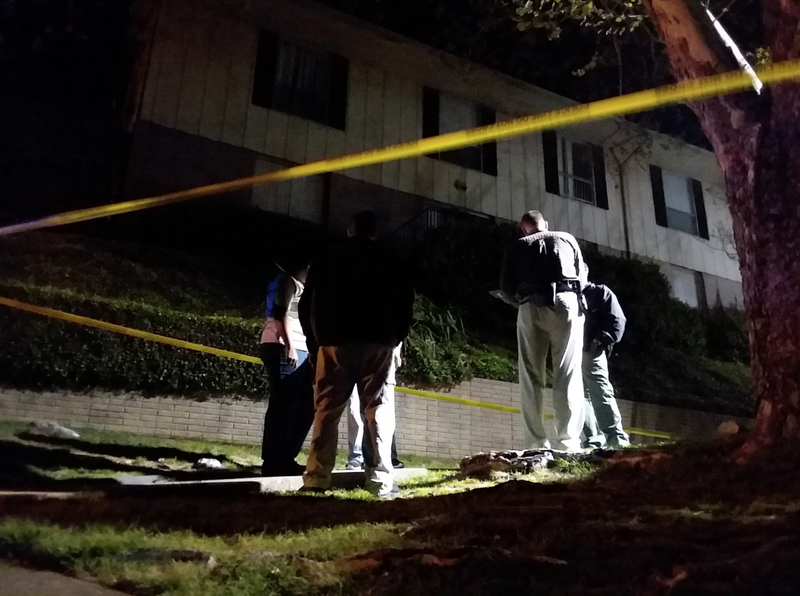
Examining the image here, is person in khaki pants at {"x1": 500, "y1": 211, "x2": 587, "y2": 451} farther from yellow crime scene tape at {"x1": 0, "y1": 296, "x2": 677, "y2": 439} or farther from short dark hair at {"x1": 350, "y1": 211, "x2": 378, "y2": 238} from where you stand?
yellow crime scene tape at {"x1": 0, "y1": 296, "x2": 677, "y2": 439}

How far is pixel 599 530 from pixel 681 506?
1.55 feet

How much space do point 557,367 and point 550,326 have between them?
0.90ft

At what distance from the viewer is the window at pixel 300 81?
35.2ft

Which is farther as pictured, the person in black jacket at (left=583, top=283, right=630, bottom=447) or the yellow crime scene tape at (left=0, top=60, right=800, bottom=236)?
the person in black jacket at (left=583, top=283, right=630, bottom=447)

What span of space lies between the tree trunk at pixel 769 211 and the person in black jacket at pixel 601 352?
131 centimetres

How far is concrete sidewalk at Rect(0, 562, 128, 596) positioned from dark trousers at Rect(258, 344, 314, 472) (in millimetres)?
2039

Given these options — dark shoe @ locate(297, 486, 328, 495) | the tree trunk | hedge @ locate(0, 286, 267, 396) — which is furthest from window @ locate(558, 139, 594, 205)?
dark shoe @ locate(297, 486, 328, 495)

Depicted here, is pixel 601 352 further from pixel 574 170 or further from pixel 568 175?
pixel 574 170

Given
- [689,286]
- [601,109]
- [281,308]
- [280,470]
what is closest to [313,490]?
[280,470]

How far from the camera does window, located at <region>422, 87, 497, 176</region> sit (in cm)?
1201

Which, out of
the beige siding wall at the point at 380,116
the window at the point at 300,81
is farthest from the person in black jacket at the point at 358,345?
the window at the point at 300,81

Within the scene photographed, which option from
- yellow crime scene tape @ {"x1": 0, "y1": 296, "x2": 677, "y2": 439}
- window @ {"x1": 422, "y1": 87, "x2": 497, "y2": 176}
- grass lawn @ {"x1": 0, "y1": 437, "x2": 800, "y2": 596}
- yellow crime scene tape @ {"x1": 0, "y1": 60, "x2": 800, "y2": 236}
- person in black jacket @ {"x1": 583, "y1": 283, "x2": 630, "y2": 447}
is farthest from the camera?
window @ {"x1": 422, "y1": 87, "x2": 497, "y2": 176}

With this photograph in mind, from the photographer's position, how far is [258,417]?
6047mm

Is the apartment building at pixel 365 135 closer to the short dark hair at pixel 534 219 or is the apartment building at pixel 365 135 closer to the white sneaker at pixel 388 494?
the short dark hair at pixel 534 219
